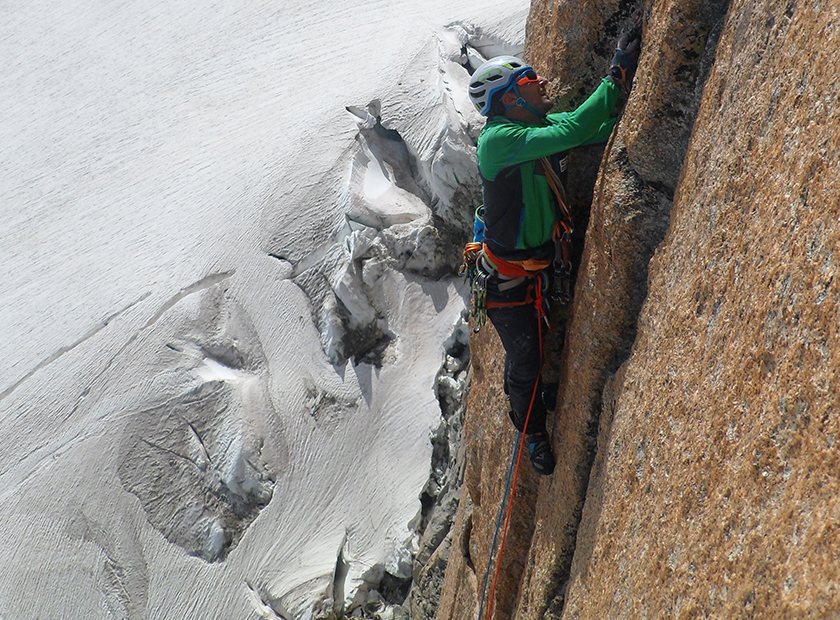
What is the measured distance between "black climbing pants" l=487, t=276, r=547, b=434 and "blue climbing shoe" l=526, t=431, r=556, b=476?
8 cm

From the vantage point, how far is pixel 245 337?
20.4 metres

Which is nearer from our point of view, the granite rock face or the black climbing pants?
the granite rock face

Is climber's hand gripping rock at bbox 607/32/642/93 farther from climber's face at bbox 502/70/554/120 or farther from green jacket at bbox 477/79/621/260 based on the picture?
climber's face at bbox 502/70/554/120

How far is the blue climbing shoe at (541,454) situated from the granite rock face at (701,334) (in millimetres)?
105

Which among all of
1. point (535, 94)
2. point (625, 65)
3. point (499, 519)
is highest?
point (625, 65)

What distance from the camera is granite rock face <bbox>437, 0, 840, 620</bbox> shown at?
309cm

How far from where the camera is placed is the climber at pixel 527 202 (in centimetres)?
548

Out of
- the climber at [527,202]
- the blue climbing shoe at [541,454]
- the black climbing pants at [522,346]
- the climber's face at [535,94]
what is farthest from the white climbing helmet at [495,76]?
the blue climbing shoe at [541,454]

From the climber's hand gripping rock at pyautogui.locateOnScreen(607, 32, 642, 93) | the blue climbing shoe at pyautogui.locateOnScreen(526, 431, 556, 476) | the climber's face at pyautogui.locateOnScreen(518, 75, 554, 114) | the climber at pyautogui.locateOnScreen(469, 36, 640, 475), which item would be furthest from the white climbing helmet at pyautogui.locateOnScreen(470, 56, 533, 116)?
the blue climbing shoe at pyautogui.locateOnScreen(526, 431, 556, 476)

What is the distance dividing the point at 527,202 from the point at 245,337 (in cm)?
1595

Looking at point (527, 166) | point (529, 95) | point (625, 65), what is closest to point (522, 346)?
point (527, 166)

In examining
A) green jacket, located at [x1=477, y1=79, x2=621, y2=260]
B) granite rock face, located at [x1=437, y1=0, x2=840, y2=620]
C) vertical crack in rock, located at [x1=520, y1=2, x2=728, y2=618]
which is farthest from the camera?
green jacket, located at [x1=477, y1=79, x2=621, y2=260]

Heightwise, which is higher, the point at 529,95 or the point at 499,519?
the point at 529,95

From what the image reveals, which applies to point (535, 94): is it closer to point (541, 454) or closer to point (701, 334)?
point (701, 334)
